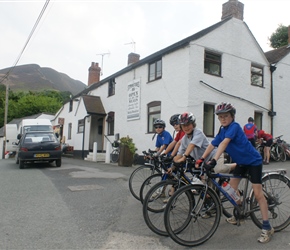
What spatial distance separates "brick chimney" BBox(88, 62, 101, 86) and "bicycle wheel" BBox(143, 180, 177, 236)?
24543 millimetres

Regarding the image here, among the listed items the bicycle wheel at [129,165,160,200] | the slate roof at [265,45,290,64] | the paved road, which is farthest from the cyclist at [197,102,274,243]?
the slate roof at [265,45,290,64]

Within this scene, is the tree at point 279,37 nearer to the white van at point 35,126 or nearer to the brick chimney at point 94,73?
the brick chimney at point 94,73

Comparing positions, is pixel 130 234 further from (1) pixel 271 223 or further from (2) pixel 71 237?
(1) pixel 271 223

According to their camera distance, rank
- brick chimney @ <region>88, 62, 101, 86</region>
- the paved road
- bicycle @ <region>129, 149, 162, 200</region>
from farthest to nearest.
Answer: brick chimney @ <region>88, 62, 101, 86</region>, bicycle @ <region>129, 149, 162, 200</region>, the paved road

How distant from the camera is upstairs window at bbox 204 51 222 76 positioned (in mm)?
14152

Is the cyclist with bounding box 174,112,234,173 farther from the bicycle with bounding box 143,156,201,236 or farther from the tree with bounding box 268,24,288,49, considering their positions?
the tree with bounding box 268,24,288,49

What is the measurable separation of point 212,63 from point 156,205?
1125 cm

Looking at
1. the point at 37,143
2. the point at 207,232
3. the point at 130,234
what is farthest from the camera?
the point at 37,143

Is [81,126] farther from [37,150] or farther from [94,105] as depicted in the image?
[37,150]

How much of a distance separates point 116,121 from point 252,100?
8.78 m

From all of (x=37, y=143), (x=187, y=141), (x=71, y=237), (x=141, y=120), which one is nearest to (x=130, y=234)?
(x=71, y=237)

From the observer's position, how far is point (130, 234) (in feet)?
14.0

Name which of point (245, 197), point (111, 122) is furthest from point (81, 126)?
point (245, 197)

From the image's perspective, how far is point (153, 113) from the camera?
51.1ft
